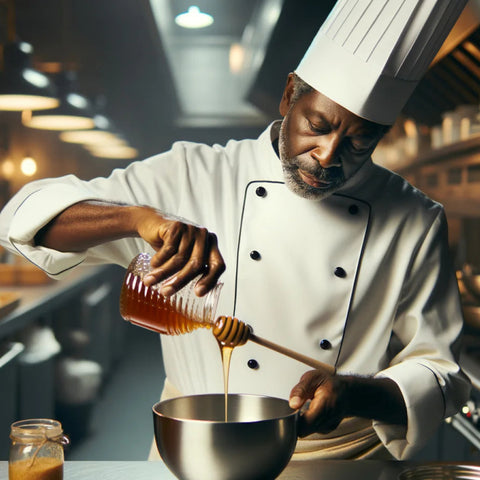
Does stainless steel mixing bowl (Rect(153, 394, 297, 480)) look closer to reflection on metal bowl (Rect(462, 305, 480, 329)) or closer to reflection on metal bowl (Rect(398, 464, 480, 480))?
reflection on metal bowl (Rect(398, 464, 480, 480))

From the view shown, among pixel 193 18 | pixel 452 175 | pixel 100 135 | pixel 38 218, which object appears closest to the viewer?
pixel 38 218

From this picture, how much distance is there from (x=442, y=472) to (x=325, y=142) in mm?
619

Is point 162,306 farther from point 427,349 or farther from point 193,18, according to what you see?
point 193,18

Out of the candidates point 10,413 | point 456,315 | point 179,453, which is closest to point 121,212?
point 179,453

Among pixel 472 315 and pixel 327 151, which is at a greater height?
pixel 327 151

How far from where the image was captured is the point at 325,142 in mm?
1286

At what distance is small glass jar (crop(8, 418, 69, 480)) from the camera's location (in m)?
0.91

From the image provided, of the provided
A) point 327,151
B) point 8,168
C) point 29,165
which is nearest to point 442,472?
point 327,151

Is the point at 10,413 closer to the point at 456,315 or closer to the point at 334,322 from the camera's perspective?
the point at 334,322

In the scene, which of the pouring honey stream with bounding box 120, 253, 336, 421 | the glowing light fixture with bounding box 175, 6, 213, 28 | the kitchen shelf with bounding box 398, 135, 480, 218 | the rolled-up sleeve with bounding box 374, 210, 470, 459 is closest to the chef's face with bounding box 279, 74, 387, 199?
the rolled-up sleeve with bounding box 374, 210, 470, 459

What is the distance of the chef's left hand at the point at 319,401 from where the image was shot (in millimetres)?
943

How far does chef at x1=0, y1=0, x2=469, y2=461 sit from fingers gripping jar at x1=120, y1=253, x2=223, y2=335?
0.20 m

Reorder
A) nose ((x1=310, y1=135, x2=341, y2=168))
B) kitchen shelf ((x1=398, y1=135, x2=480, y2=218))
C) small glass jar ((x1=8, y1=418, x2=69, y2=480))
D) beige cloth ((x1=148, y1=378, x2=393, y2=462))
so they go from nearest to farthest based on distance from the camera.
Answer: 1. small glass jar ((x1=8, y1=418, x2=69, y2=480))
2. nose ((x1=310, y1=135, x2=341, y2=168))
3. beige cloth ((x1=148, y1=378, x2=393, y2=462))
4. kitchen shelf ((x1=398, y1=135, x2=480, y2=218))

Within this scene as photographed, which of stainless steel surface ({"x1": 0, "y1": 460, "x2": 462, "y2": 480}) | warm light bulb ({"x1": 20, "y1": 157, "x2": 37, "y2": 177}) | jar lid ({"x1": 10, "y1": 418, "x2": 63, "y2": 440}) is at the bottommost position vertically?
stainless steel surface ({"x1": 0, "y1": 460, "x2": 462, "y2": 480})
